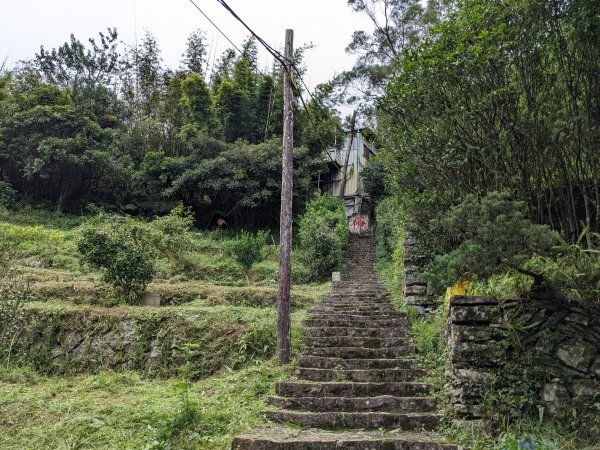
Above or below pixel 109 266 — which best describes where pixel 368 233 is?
above

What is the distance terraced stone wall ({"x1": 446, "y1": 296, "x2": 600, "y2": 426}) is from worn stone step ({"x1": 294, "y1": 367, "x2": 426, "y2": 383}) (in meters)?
1.18

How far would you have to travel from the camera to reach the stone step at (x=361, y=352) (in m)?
7.36

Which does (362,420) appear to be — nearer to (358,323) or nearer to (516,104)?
(358,323)

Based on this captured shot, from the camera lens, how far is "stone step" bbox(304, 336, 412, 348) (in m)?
7.68

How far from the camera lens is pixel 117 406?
581cm

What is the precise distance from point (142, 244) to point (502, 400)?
8.57m

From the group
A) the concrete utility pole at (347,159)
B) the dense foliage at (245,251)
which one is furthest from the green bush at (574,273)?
the concrete utility pole at (347,159)

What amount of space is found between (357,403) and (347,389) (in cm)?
40

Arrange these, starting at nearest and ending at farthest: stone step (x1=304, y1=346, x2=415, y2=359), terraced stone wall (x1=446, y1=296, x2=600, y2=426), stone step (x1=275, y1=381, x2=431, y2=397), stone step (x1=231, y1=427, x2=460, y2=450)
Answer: stone step (x1=231, y1=427, x2=460, y2=450)
terraced stone wall (x1=446, y1=296, x2=600, y2=426)
stone step (x1=275, y1=381, x2=431, y2=397)
stone step (x1=304, y1=346, x2=415, y2=359)

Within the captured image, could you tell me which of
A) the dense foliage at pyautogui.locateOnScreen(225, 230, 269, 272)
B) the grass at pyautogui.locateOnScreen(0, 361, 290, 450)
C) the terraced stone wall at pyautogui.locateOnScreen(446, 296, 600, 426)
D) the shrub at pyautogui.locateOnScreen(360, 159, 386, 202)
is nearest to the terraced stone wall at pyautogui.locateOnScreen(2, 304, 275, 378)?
the grass at pyautogui.locateOnScreen(0, 361, 290, 450)

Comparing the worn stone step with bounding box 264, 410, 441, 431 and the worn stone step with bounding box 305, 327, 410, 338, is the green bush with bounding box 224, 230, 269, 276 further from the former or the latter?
the worn stone step with bounding box 264, 410, 441, 431

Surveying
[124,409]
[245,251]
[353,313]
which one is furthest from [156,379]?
[245,251]

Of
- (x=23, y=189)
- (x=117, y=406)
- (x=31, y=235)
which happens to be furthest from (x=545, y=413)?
(x=23, y=189)

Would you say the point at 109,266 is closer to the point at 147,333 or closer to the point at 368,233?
the point at 147,333
